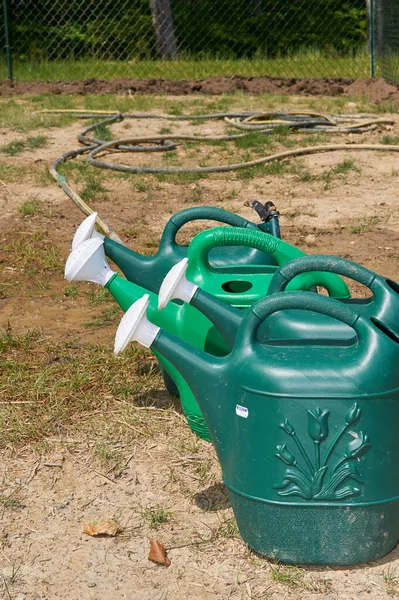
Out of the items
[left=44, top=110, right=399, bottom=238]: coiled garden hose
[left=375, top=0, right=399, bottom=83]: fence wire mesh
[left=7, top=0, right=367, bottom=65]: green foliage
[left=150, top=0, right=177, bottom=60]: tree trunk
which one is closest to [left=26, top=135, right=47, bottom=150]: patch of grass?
[left=44, top=110, right=399, bottom=238]: coiled garden hose

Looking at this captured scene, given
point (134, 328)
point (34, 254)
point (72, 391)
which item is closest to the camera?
A: point (134, 328)

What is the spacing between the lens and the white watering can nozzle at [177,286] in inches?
98.6

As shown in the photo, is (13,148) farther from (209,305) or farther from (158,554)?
(158,554)

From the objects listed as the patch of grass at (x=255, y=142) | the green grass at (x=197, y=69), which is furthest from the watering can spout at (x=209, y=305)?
the green grass at (x=197, y=69)

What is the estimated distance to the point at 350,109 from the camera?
9.38m

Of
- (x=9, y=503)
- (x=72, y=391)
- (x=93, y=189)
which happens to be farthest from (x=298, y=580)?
(x=93, y=189)

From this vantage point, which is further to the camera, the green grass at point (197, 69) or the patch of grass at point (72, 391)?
the green grass at point (197, 69)

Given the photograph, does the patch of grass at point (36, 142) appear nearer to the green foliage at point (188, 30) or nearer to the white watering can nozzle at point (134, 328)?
the white watering can nozzle at point (134, 328)

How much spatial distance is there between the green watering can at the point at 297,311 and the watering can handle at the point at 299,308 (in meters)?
0.14

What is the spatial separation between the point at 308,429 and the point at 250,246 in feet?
2.94

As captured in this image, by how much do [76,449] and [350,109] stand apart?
7.05 metres

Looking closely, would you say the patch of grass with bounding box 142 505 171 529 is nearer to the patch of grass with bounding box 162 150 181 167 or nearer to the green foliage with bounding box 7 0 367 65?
the patch of grass with bounding box 162 150 181 167

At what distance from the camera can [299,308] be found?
2.32 metres

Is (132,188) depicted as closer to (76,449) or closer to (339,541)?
(76,449)
